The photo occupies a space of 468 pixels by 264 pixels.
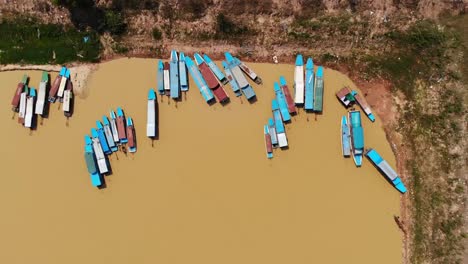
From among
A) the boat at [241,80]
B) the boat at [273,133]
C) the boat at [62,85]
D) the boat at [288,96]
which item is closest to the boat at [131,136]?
the boat at [62,85]

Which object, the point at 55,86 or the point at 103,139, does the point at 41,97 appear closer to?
the point at 55,86

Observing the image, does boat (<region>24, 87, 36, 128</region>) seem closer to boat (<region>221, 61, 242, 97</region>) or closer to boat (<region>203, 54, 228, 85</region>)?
boat (<region>203, 54, 228, 85</region>)

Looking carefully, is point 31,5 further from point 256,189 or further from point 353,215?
point 353,215

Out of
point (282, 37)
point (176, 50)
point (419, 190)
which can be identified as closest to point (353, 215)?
point (419, 190)

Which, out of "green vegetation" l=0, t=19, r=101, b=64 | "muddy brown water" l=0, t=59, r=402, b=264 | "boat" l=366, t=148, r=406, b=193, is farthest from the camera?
"green vegetation" l=0, t=19, r=101, b=64

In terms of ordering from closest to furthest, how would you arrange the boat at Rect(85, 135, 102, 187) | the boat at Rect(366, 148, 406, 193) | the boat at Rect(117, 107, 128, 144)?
the boat at Rect(366, 148, 406, 193)
the boat at Rect(85, 135, 102, 187)
the boat at Rect(117, 107, 128, 144)

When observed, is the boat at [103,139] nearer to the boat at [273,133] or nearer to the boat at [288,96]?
the boat at [273,133]

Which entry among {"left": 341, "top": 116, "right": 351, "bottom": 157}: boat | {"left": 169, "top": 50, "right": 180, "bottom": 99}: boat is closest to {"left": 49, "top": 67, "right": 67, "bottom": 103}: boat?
{"left": 169, "top": 50, "right": 180, "bottom": 99}: boat
